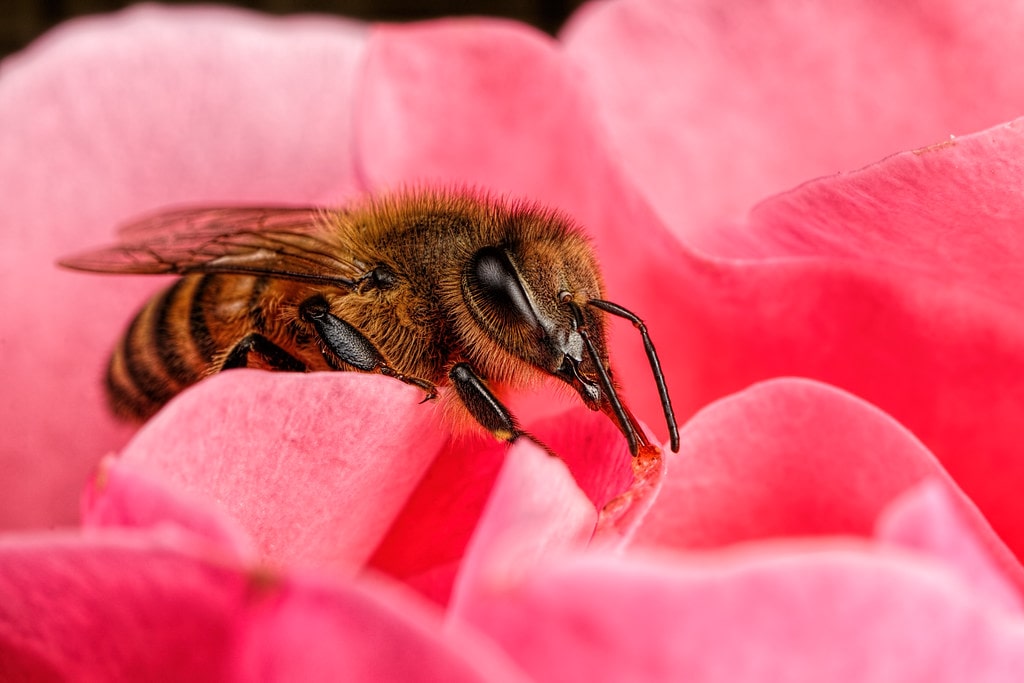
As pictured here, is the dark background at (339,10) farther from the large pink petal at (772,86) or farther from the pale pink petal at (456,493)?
the pale pink petal at (456,493)

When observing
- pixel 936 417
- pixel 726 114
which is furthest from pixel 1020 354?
pixel 726 114

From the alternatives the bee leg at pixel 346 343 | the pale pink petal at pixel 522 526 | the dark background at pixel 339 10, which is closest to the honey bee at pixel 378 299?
the bee leg at pixel 346 343

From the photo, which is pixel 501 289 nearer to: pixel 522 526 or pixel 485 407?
pixel 485 407

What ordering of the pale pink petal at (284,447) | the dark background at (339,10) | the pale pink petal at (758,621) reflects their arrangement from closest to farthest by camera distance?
the pale pink petal at (758,621)
the pale pink petal at (284,447)
the dark background at (339,10)

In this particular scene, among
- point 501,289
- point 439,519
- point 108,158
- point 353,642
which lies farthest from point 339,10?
point 353,642

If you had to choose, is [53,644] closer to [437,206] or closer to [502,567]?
[502,567]
